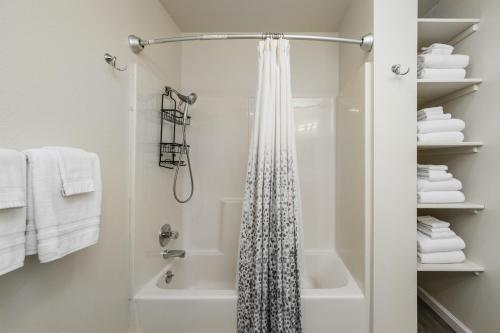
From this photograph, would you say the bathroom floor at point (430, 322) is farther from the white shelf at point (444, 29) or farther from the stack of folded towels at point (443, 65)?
the white shelf at point (444, 29)

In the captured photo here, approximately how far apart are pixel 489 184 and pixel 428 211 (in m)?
0.66

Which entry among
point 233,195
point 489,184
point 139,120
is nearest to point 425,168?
point 489,184

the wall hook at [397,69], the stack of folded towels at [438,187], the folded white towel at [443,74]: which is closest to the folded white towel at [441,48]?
the folded white towel at [443,74]

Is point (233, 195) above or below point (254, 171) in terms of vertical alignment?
below

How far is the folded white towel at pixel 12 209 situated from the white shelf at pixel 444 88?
1945 millimetres

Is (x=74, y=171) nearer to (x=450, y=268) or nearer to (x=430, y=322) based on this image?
(x=450, y=268)

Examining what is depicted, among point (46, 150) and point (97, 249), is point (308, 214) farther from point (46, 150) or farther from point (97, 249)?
point (46, 150)

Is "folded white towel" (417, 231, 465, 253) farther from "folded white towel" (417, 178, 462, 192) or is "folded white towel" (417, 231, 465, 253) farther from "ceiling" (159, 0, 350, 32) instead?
"ceiling" (159, 0, 350, 32)

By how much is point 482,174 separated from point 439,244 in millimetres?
516

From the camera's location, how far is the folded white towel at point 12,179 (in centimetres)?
62

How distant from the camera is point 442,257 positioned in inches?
55.3

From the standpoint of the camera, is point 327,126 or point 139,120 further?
point 327,126

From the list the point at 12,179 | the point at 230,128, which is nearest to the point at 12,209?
the point at 12,179

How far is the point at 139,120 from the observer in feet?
4.65
